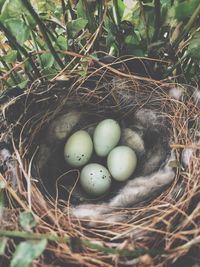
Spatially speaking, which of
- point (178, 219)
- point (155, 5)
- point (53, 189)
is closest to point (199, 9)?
point (155, 5)

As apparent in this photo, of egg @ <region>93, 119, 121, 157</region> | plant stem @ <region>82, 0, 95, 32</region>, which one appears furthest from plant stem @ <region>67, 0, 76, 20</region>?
egg @ <region>93, 119, 121, 157</region>

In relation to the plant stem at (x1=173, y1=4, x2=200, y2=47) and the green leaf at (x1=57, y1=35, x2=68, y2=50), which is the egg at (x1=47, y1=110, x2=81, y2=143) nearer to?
the green leaf at (x1=57, y1=35, x2=68, y2=50)

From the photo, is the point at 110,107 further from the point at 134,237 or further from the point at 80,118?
the point at 134,237

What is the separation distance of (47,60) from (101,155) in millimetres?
264

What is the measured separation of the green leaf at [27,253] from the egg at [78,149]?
406mm

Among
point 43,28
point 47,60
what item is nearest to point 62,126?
point 47,60

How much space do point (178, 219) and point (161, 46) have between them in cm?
37

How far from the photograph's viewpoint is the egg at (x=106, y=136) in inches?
45.1

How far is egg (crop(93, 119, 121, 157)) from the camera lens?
1.14m

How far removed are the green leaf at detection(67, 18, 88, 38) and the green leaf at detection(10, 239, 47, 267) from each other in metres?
0.48

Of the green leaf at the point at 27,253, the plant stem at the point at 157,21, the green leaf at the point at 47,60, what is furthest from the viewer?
the green leaf at the point at 47,60

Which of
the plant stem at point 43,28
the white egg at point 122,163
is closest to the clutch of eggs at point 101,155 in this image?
the white egg at point 122,163

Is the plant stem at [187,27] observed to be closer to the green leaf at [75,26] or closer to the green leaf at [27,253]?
the green leaf at [75,26]

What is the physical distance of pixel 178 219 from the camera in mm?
886
